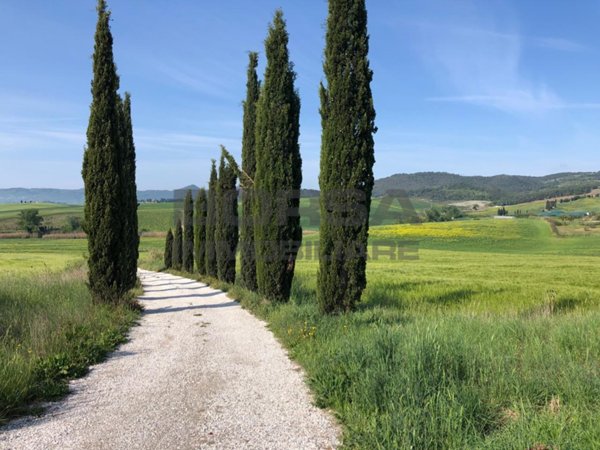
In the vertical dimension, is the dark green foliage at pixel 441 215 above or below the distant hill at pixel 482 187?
below

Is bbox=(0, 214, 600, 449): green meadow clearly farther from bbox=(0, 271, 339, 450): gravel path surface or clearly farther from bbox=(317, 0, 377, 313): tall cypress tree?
bbox=(317, 0, 377, 313): tall cypress tree

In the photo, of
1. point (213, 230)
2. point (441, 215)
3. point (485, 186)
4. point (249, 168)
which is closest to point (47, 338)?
point (249, 168)

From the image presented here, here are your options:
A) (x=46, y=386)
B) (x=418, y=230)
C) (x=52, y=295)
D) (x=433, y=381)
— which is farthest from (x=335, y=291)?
(x=418, y=230)

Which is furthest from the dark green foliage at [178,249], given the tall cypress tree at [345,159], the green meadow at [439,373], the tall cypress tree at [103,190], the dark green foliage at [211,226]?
the tall cypress tree at [345,159]

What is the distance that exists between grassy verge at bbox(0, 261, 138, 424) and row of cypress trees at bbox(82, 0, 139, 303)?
0.90 m

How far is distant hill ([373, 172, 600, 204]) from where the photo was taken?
404 ft

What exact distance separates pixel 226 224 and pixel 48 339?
49.2 ft

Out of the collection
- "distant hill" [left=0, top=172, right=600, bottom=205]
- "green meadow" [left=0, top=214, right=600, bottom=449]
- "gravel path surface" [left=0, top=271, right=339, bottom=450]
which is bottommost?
"gravel path surface" [left=0, top=271, right=339, bottom=450]

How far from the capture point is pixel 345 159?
35.5ft

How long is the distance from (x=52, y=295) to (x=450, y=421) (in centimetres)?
1276

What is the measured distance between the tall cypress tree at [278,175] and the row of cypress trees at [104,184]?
4206 mm

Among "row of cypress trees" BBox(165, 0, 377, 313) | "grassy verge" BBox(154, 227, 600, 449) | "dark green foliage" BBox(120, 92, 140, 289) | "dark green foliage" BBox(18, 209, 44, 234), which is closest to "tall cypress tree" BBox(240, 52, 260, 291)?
"row of cypress trees" BBox(165, 0, 377, 313)

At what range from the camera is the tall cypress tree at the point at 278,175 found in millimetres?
13516

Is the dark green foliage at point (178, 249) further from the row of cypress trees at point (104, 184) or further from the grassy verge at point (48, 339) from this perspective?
the row of cypress trees at point (104, 184)
